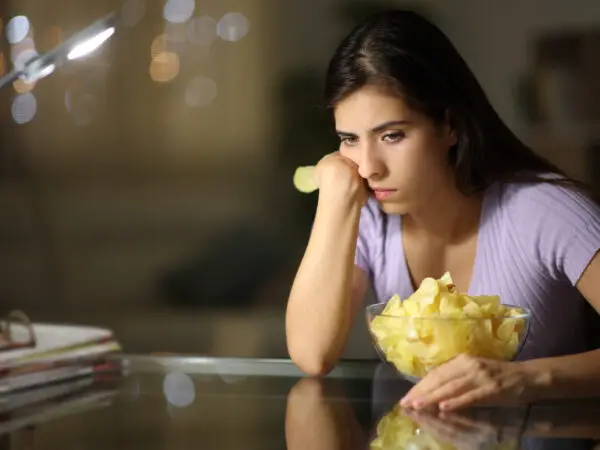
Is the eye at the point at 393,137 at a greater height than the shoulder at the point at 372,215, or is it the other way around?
the eye at the point at 393,137

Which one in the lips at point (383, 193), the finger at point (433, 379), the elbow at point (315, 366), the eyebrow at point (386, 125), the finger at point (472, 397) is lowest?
the elbow at point (315, 366)

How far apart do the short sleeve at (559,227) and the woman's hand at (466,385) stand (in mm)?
220

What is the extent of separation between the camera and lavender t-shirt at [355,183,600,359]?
124cm

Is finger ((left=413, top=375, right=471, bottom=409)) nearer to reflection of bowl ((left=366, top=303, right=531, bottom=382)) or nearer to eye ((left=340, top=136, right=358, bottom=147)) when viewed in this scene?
reflection of bowl ((left=366, top=303, right=531, bottom=382))

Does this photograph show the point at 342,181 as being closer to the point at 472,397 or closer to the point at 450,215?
the point at 450,215

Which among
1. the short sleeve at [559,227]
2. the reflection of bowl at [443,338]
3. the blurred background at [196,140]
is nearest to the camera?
the reflection of bowl at [443,338]

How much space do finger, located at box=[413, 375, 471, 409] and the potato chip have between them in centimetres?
42

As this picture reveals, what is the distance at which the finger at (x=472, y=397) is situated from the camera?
1062mm

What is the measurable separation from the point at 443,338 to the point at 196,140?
0.64m

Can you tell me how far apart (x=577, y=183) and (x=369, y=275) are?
1.09 ft

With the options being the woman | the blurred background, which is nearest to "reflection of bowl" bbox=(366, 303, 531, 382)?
the woman

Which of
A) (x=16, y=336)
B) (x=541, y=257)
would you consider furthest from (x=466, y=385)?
(x=16, y=336)

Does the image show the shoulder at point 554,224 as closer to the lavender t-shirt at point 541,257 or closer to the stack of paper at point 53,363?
the lavender t-shirt at point 541,257

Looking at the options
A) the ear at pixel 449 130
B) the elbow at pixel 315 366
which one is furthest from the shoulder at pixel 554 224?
the elbow at pixel 315 366
